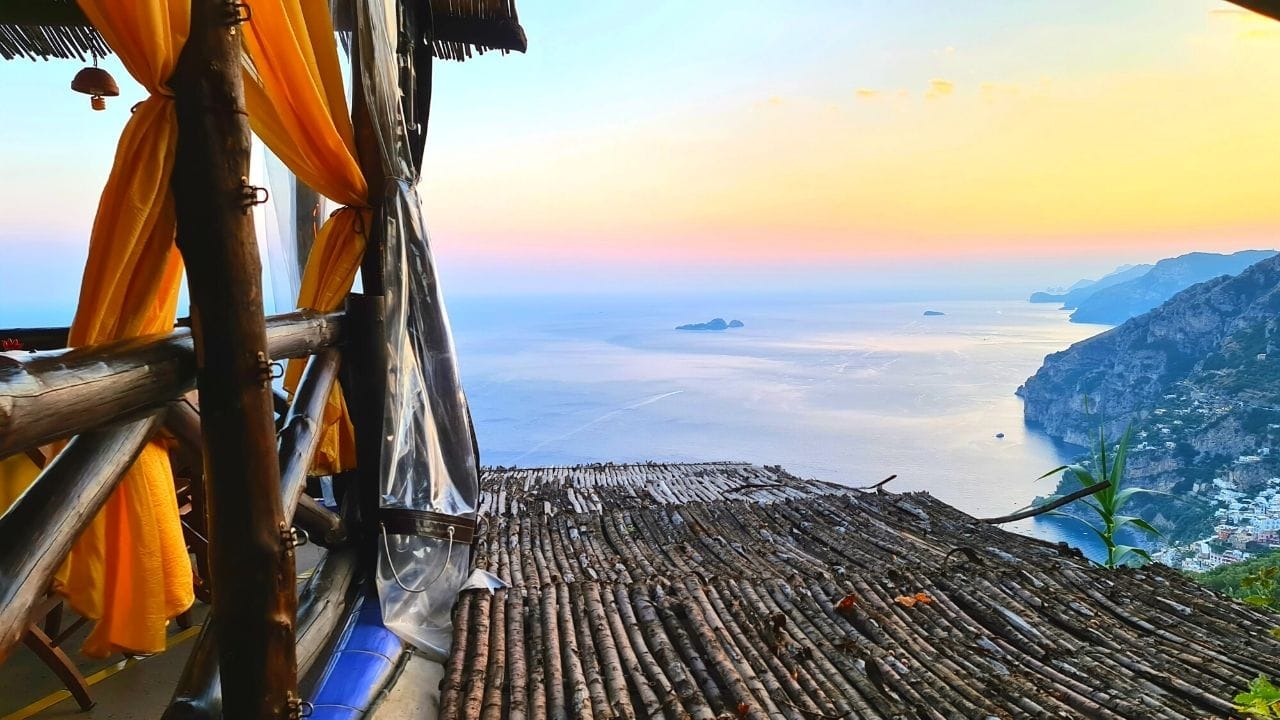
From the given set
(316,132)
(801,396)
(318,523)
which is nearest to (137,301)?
(316,132)

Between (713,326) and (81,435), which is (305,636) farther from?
(713,326)

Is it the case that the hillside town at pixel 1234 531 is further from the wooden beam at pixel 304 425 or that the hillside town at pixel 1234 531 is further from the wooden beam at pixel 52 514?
the wooden beam at pixel 52 514

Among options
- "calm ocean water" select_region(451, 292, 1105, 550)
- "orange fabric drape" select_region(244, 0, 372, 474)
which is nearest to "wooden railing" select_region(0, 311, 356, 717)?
"orange fabric drape" select_region(244, 0, 372, 474)

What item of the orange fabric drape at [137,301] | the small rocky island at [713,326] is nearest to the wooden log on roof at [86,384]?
the orange fabric drape at [137,301]

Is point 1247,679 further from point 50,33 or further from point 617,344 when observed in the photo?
point 617,344

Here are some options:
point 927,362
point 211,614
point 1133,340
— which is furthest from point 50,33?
point 927,362

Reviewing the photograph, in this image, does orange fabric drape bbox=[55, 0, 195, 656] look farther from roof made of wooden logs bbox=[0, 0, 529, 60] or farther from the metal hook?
roof made of wooden logs bbox=[0, 0, 529, 60]

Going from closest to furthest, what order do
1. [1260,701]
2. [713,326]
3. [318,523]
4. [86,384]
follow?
[86,384] < [1260,701] < [318,523] < [713,326]
